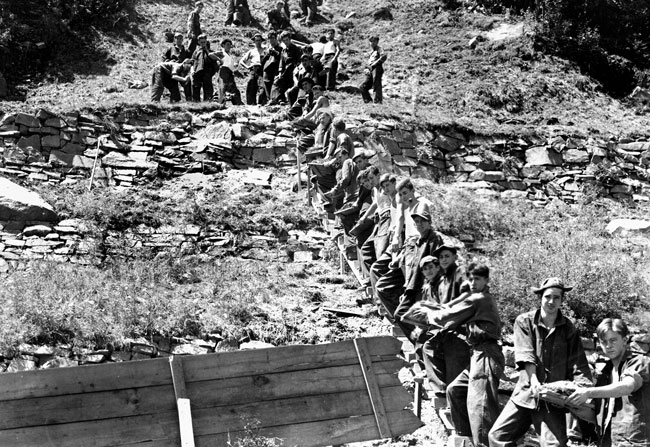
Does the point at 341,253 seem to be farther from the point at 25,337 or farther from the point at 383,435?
the point at 383,435

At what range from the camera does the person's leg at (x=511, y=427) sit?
21.0 feet

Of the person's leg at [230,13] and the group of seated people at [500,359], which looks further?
the person's leg at [230,13]

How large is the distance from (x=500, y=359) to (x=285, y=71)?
38.3 feet

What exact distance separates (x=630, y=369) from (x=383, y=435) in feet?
6.30

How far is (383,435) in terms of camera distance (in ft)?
22.1

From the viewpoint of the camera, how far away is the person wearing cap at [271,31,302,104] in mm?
17500

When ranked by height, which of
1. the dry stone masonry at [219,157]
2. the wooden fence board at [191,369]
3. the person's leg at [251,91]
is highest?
the wooden fence board at [191,369]

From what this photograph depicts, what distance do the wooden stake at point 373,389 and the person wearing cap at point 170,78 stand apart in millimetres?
11720

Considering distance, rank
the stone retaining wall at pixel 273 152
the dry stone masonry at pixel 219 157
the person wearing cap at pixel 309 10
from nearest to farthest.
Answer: the dry stone masonry at pixel 219 157 < the stone retaining wall at pixel 273 152 < the person wearing cap at pixel 309 10

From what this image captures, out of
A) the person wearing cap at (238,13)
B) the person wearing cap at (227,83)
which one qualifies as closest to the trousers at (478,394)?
→ the person wearing cap at (227,83)

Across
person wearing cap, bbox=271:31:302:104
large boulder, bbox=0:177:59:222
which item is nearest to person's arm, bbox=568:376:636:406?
large boulder, bbox=0:177:59:222

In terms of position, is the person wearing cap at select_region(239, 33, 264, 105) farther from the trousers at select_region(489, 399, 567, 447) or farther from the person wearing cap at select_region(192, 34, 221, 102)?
the trousers at select_region(489, 399, 567, 447)

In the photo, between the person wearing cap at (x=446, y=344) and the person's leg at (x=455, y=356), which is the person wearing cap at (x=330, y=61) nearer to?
the person wearing cap at (x=446, y=344)

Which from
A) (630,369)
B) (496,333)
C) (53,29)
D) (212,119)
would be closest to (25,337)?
(496,333)
